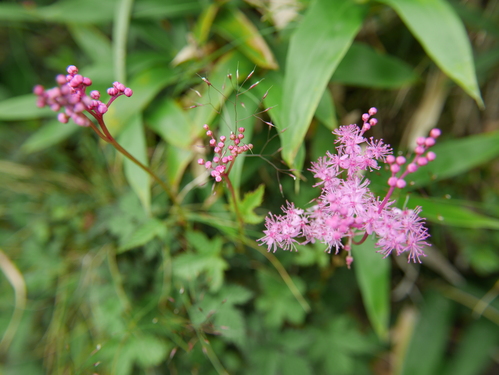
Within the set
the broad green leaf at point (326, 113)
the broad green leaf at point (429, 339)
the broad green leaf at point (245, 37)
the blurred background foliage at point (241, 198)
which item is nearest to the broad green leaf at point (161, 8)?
the blurred background foliage at point (241, 198)

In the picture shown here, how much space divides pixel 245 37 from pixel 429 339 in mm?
1217

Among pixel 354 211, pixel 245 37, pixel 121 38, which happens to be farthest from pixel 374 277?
pixel 121 38

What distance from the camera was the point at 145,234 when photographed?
81 centimetres

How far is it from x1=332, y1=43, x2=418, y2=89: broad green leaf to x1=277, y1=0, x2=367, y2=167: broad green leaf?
0.15m

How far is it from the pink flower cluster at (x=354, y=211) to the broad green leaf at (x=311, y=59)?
15 centimetres

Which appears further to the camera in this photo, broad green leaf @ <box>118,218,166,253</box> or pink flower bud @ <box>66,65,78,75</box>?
broad green leaf @ <box>118,218,166,253</box>

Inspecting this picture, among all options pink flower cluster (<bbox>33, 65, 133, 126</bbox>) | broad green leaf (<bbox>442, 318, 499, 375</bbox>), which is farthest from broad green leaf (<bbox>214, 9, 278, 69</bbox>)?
broad green leaf (<bbox>442, 318, 499, 375</bbox>)

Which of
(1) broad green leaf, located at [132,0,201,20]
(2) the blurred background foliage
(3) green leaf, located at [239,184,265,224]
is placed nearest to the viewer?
(3) green leaf, located at [239,184,265,224]

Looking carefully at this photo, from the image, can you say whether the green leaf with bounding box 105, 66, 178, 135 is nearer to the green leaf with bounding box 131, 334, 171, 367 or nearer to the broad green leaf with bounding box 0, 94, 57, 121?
the broad green leaf with bounding box 0, 94, 57, 121

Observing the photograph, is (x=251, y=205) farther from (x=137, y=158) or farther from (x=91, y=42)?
(x=91, y=42)

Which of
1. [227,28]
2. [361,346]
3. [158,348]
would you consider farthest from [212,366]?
[227,28]

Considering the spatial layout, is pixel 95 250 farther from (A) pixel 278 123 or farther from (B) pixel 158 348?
(A) pixel 278 123

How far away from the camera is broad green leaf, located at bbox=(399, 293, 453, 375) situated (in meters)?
1.23

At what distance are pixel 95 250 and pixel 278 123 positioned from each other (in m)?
0.77
